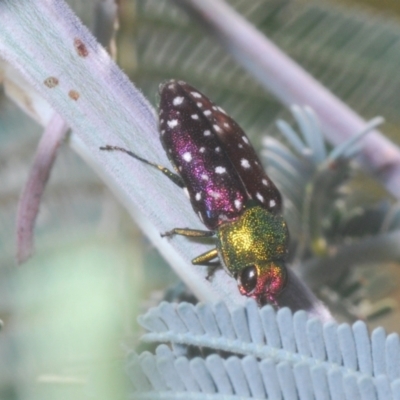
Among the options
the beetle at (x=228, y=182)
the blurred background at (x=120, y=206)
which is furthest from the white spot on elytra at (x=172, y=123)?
the blurred background at (x=120, y=206)

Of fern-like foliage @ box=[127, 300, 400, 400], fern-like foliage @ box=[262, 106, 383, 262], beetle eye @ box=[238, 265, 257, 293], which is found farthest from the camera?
fern-like foliage @ box=[262, 106, 383, 262]

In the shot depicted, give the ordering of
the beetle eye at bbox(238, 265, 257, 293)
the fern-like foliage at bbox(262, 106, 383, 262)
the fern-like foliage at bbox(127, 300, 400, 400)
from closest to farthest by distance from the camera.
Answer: the fern-like foliage at bbox(127, 300, 400, 400) → the beetle eye at bbox(238, 265, 257, 293) → the fern-like foliage at bbox(262, 106, 383, 262)

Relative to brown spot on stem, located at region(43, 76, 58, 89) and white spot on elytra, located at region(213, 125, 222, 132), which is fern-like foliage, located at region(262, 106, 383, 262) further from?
brown spot on stem, located at region(43, 76, 58, 89)

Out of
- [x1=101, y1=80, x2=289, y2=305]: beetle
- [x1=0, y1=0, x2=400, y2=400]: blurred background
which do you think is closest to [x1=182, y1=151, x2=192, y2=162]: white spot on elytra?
[x1=101, y1=80, x2=289, y2=305]: beetle

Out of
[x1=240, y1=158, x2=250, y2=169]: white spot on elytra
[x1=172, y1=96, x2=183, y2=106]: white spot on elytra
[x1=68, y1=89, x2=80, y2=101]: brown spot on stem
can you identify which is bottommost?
[x1=240, y1=158, x2=250, y2=169]: white spot on elytra

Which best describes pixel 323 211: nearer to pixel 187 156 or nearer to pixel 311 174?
pixel 311 174

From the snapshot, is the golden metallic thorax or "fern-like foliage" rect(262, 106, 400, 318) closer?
the golden metallic thorax

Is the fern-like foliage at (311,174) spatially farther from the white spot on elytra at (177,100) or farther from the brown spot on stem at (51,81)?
the brown spot on stem at (51,81)

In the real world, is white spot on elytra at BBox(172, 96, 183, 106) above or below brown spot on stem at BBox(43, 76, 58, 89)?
below

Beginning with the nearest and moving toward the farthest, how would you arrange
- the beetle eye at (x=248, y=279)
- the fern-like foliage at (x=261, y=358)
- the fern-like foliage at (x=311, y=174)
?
the fern-like foliage at (x=261, y=358) → the beetle eye at (x=248, y=279) → the fern-like foliage at (x=311, y=174)

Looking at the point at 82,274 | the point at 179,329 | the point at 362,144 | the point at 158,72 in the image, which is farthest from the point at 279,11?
the point at 179,329
